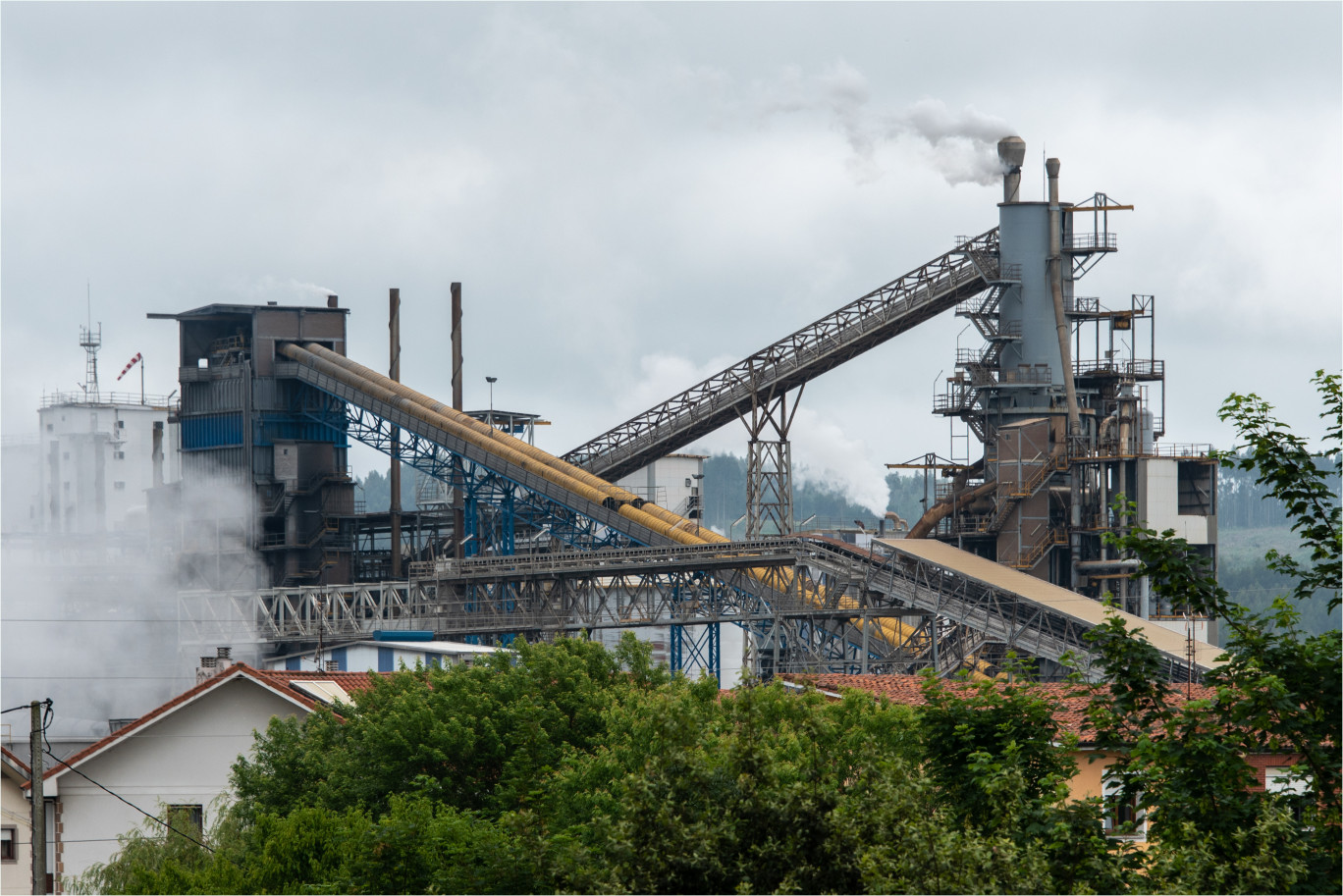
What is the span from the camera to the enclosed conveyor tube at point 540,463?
2200 inches

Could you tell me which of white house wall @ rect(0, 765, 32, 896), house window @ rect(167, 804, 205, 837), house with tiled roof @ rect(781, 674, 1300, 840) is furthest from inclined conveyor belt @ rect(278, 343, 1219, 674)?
white house wall @ rect(0, 765, 32, 896)

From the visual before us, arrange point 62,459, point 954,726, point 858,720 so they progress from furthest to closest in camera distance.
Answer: point 62,459, point 858,720, point 954,726

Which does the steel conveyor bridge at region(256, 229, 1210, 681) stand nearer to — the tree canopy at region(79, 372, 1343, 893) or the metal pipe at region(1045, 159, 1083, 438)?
the metal pipe at region(1045, 159, 1083, 438)

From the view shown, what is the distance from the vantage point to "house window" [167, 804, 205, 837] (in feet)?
93.4

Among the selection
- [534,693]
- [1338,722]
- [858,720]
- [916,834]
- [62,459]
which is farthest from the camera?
[62,459]

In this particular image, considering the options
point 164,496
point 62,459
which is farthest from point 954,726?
point 62,459

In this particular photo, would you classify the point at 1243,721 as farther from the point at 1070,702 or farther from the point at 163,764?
the point at 163,764

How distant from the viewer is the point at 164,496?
78.9 metres

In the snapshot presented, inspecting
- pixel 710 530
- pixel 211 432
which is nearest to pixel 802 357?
pixel 710 530

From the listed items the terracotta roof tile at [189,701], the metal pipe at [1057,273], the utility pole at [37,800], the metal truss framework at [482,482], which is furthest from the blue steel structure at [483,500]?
the utility pole at [37,800]

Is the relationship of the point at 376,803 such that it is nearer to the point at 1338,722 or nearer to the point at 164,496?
the point at 1338,722

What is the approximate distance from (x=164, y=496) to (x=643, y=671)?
53561 mm

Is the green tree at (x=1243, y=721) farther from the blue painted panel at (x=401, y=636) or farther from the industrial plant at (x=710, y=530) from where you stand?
the blue painted panel at (x=401, y=636)

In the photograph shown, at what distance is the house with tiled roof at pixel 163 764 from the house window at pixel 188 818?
34 mm
